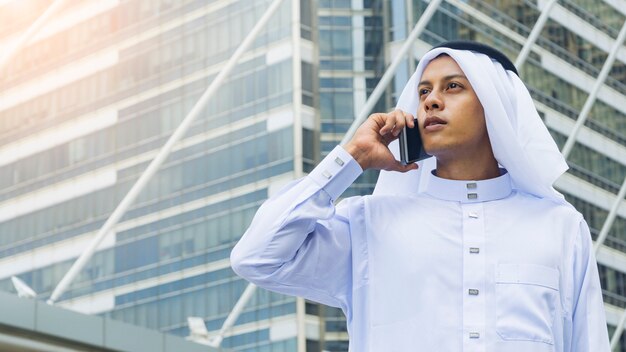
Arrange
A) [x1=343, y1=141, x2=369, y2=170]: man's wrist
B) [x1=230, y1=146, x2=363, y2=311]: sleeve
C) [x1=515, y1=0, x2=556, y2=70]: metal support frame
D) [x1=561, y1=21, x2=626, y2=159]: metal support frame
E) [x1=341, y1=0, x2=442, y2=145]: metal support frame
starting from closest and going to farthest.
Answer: [x1=230, y1=146, x2=363, y2=311]: sleeve < [x1=343, y1=141, x2=369, y2=170]: man's wrist < [x1=341, y1=0, x2=442, y2=145]: metal support frame < [x1=515, y1=0, x2=556, y2=70]: metal support frame < [x1=561, y1=21, x2=626, y2=159]: metal support frame

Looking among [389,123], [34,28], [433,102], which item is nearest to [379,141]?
[389,123]

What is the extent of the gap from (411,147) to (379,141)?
0.08 m

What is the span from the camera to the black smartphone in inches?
121

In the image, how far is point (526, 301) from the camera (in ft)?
9.42

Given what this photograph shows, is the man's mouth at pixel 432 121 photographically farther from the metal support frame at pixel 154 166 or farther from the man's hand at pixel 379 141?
the metal support frame at pixel 154 166

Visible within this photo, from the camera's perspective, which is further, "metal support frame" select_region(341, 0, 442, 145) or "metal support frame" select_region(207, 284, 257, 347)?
"metal support frame" select_region(341, 0, 442, 145)

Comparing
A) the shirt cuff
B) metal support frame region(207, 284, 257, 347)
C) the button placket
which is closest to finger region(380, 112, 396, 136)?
the shirt cuff

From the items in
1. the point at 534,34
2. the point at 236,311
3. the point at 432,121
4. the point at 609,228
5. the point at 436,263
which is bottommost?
the point at 436,263

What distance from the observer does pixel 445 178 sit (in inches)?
123

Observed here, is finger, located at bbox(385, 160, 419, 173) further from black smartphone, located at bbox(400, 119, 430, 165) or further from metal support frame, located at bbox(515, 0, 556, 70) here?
metal support frame, located at bbox(515, 0, 556, 70)

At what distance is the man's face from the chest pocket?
1.01ft

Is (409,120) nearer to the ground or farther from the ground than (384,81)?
nearer to the ground

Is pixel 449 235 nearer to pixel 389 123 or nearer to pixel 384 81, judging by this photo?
pixel 389 123

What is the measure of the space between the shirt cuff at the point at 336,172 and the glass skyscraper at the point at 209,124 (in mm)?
29324
